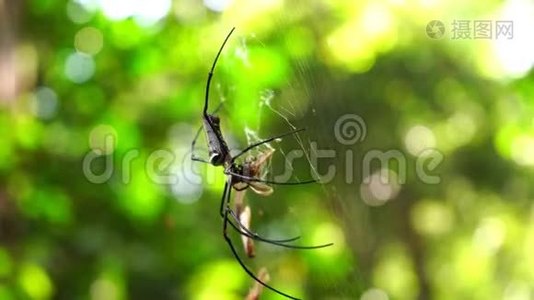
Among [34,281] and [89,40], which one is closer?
[34,281]

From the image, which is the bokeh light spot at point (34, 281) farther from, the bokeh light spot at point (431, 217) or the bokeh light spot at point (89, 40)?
the bokeh light spot at point (431, 217)

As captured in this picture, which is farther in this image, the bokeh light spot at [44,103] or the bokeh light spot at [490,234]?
the bokeh light spot at [490,234]

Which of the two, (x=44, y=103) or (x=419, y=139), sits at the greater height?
(x=44, y=103)

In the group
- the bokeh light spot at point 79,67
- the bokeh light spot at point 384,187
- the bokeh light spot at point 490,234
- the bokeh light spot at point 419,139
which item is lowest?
the bokeh light spot at point 490,234

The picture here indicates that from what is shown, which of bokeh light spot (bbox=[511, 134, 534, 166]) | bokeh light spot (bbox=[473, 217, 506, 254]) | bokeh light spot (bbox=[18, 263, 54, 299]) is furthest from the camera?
bokeh light spot (bbox=[473, 217, 506, 254])

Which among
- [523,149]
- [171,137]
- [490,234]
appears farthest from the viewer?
[490,234]

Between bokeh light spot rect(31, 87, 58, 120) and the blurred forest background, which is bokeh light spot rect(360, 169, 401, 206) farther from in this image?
bokeh light spot rect(31, 87, 58, 120)

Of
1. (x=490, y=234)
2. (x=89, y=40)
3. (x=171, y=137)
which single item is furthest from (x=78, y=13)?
(x=490, y=234)

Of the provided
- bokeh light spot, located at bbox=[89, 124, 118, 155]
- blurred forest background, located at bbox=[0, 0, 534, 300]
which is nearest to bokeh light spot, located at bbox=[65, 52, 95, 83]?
blurred forest background, located at bbox=[0, 0, 534, 300]

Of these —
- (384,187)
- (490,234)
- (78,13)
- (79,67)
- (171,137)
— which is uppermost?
(78,13)

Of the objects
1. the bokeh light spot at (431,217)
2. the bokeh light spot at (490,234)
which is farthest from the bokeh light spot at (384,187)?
the bokeh light spot at (490,234)

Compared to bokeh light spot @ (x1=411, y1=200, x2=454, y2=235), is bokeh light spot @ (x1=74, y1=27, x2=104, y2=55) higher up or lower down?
higher up

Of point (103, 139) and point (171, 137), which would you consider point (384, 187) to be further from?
point (103, 139)
